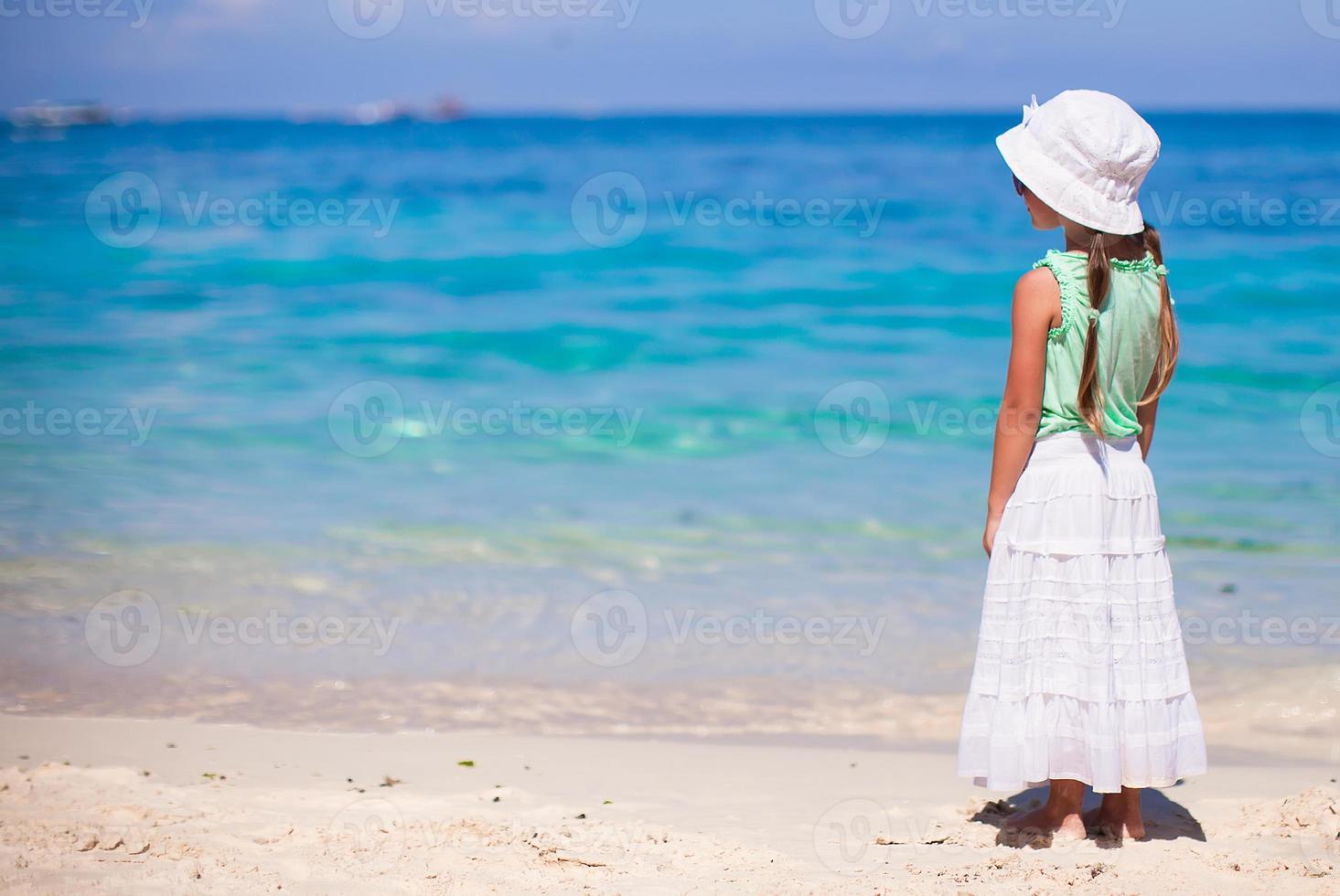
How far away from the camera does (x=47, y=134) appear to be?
5725 centimetres

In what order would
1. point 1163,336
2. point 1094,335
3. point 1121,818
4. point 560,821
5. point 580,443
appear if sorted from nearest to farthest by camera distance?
point 1094,335, point 1163,336, point 1121,818, point 560,821, point 580,443

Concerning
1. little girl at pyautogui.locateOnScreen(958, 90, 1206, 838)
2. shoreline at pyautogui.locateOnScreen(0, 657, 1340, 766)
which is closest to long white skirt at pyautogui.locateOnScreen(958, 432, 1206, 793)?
little girl at pyautogui.locateOnScreen(958, 90, 1206, 838)

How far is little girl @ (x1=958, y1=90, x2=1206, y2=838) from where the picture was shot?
286cm

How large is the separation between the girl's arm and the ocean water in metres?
2.00

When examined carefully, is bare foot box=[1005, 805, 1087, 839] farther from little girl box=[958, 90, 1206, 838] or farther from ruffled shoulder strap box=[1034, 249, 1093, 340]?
ruffled shoulder strap box=[1034, 249, 1093, 340]

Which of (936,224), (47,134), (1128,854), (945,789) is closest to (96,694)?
(945,789)

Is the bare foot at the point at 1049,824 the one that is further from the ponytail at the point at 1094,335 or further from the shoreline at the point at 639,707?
the ponytail at the point at 1094,335

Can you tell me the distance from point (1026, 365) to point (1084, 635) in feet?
2.21

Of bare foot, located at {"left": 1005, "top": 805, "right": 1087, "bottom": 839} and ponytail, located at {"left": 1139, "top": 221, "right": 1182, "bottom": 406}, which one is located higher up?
ponytail, located at {"left": 1139, "top": 221, "right": 1182, "bottom": 406}

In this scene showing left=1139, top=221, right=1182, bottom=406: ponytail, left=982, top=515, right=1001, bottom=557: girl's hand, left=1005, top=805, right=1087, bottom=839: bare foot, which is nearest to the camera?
left=1139, top=221, right=1182, bottom=406: ponytail

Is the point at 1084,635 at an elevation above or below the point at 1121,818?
above

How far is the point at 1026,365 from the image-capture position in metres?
2.87

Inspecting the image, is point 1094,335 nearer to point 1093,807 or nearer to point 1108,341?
point 1108,341

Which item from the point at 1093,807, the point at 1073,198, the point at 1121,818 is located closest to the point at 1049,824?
the point at 1121,818
